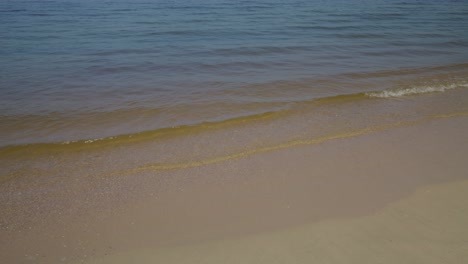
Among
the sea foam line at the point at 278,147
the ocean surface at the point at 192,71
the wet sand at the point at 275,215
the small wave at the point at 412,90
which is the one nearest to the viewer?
the wet sand at the point at 275,215

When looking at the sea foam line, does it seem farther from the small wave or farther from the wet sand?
the small wave

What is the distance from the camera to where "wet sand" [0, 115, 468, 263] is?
2.84 meters

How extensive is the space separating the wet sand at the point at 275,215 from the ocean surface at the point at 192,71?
6.67 feet

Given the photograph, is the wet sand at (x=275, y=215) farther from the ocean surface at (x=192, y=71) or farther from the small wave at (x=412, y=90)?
the small wave at (x=412, y=90)

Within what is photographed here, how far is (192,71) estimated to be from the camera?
31.2 feet

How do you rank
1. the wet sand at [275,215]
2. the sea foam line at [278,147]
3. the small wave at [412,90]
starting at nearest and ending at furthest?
1. the wet sand at [275,215]
2. the sea foam line at [278,147]
3. the small wave at [412,90]

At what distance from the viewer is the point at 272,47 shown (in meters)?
12.8

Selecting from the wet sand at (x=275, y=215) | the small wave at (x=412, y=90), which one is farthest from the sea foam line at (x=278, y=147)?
the small wave at (x=412, y=90)

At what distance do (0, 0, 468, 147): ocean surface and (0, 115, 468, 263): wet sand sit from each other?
2.03 metres

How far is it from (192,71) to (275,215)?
6.91 meters

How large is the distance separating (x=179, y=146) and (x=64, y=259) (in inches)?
98.0

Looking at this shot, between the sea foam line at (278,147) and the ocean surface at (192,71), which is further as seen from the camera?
the ocean surface at (192,71)

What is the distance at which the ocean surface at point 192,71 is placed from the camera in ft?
20.8

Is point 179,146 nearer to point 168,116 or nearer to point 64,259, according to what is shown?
point 168,116
